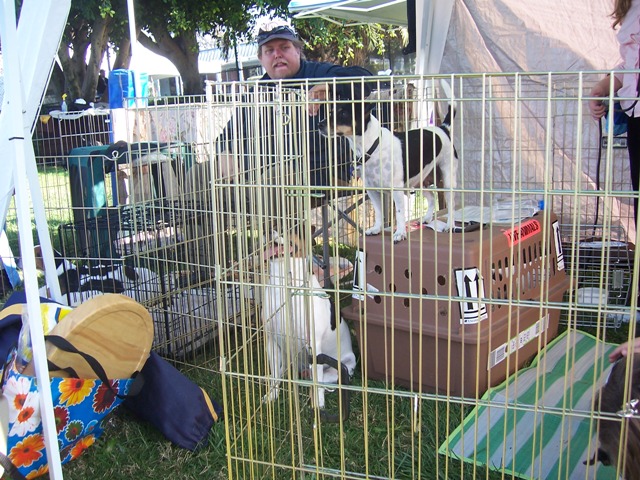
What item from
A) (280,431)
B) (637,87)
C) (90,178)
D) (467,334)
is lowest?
(280,431)

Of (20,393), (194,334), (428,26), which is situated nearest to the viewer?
(20,393)

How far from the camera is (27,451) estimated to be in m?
2.11

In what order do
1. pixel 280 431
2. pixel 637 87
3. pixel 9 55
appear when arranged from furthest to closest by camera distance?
pixel 637 87
pixel 280 431
pixel 9 55

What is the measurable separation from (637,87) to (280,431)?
6.66 ft

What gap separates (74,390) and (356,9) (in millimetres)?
4974

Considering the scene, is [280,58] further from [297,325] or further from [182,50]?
[182,50]

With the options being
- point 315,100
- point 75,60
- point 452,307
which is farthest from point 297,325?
point 75,60

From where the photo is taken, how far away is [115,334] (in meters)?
2.26

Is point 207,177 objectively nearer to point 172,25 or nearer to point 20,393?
point 20,393

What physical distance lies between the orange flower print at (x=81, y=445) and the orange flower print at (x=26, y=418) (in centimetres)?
29

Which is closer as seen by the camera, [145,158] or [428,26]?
[145,158]

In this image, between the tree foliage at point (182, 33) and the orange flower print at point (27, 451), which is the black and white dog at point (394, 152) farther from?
the tree foliage at point (182, 33)

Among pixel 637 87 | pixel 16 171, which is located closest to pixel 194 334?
pixel 16 171

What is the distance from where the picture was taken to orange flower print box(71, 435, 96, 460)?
2332mm
